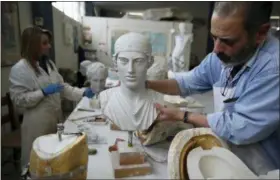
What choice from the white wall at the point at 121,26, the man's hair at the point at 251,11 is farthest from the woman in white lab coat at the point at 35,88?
the white wall at the point at 121,26

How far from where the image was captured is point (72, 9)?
424cm

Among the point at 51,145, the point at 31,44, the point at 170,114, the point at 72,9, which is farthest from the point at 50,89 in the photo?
the point at 72,9

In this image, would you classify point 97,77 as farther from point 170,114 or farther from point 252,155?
point 252,155

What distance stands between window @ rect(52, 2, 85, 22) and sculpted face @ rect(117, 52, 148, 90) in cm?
239

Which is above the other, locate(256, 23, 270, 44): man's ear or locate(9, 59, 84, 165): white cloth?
locate(256, 23, 270, 44): man's ear

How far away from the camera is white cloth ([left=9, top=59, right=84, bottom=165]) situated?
70.5 inches

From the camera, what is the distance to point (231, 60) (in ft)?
3.15

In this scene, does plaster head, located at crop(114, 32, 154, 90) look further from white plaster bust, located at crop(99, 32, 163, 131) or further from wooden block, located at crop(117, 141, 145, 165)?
wooden block, located at crop(117, 141, 145, 165)

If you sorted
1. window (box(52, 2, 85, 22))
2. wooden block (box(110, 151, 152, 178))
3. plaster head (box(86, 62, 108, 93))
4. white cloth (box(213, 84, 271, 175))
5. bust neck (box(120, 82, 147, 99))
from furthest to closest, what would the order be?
window (box(52, 2, 85, 22))
plaster head (box(86, 62, 108, 93))
bust neck (box(120, 82, 147, 99))
wooden block (box(110, 151, 152, 178))
white cloth (box(213, 84, 271, 175))

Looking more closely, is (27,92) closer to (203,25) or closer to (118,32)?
(118,32)

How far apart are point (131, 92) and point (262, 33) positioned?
2.56 feet

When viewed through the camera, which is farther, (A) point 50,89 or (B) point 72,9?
(B) point 72,9

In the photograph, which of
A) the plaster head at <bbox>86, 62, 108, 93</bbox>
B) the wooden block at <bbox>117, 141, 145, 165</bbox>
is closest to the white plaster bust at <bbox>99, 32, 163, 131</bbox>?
the wooden block at <bbox>117, 141, 145, 165</bbox>

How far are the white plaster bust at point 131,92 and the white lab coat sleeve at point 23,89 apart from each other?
66cm
